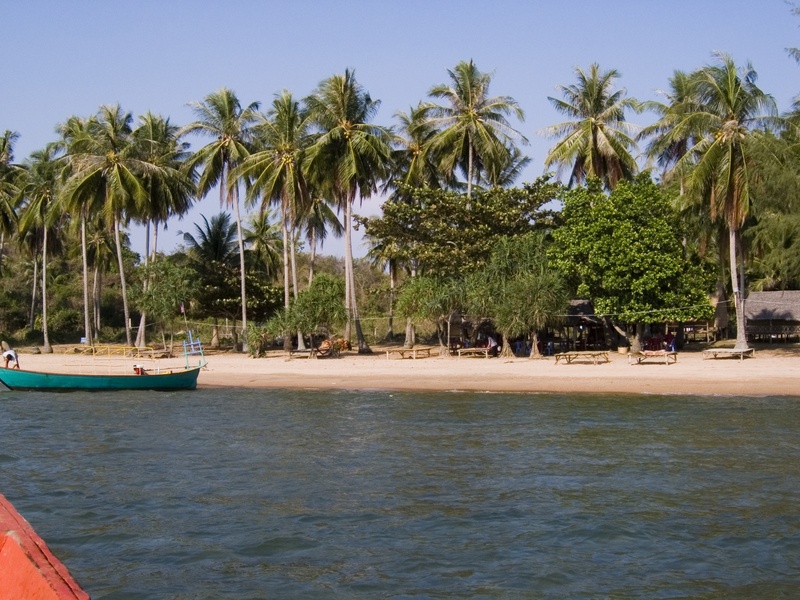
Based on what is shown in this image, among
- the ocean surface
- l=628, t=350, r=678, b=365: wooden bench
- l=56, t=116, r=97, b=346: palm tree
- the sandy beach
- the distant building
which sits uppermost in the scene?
l=56, t=116, r=97, b=346: palm tree

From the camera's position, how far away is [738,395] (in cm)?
2431

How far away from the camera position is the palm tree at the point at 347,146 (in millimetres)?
→ 37844

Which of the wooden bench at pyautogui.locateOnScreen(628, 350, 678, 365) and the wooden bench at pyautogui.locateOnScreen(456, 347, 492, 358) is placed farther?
the wooden bench at pyautogui.locateOnScreen(456, 347, 492, 358)

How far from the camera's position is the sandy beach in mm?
26062

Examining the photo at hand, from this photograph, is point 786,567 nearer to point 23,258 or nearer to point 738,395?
point 738,395

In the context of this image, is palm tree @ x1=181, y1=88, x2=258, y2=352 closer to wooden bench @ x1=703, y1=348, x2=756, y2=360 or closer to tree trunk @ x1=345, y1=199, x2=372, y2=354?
tree trunk @ x1=345, y1=199, x2=372, y2=354

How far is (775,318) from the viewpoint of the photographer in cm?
4056

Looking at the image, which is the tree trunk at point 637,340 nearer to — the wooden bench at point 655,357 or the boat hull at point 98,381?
the wooden bench at point 655,357

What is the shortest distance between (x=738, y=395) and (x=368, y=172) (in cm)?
1994

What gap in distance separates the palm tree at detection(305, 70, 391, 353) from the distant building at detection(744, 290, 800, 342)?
18.1 metres

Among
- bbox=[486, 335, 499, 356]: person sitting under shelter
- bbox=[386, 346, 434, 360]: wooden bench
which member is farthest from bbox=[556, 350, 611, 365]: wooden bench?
bbox=[386, 346, 434, 360]: wooden bench

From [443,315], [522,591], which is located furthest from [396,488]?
[443,315]

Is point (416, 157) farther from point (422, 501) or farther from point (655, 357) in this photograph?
point (422, 501)

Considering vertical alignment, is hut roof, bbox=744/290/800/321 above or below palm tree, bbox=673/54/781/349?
below
